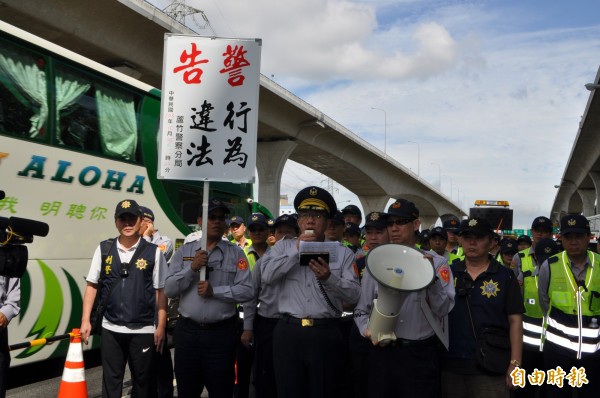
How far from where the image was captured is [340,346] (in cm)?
375

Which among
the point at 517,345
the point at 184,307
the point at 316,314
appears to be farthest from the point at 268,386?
the point at 517,345

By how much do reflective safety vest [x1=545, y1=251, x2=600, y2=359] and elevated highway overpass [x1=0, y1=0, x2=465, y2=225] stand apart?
1301 centimetres

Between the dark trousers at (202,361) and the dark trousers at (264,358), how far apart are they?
50 cm

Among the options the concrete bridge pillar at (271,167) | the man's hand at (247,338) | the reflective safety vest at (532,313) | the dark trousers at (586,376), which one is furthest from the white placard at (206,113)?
the concrete bridge pillar at (271,167)

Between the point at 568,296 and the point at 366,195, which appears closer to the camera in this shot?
Answer: the point at 568,296

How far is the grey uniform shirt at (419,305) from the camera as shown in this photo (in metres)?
3.50

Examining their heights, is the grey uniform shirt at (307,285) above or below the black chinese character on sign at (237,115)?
below

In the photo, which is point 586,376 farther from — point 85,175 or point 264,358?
point 85,175

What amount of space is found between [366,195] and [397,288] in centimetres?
4824

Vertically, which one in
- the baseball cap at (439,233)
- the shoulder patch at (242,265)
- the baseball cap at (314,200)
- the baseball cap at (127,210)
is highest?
the baseball cap at (314,200)

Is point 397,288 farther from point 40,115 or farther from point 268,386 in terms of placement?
point 40,115

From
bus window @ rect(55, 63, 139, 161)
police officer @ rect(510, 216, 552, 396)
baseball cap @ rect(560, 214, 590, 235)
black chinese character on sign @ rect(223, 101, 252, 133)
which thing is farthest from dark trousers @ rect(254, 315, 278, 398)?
bus window @ rect(55, 63, 139, 161)

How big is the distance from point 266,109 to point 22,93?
19784mm

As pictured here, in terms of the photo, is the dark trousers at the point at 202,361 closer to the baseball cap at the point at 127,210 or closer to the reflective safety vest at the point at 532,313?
the baseball cap at the point at 127,210
